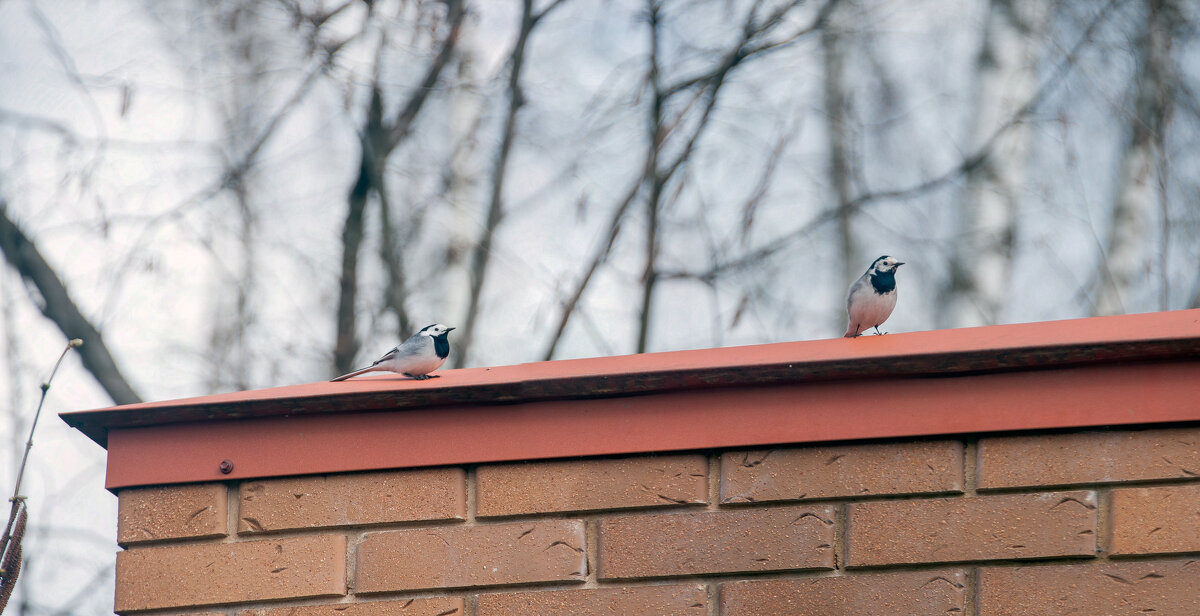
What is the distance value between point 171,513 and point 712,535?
1.20 meters

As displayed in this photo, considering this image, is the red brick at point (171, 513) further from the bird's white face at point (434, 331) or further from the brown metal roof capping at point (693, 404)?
the bird's white face at point (434, 331)

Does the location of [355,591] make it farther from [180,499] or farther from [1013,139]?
[1013,139]

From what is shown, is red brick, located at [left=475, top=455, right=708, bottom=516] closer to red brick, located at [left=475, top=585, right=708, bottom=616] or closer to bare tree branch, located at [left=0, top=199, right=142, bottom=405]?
red brick, located at [left=475, top=585, right=708, bottom=616]

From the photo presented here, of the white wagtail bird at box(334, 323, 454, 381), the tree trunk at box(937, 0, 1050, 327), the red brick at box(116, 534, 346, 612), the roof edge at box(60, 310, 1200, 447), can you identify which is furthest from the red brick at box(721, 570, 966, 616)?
the tree trunk at box(937, 0, 1050, 327)

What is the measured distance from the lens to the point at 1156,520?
2.13 meters

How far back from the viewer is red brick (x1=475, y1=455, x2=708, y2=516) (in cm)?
229

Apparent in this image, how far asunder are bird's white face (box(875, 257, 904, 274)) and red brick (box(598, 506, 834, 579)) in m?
1.78

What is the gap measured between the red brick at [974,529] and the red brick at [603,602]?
0.33 m

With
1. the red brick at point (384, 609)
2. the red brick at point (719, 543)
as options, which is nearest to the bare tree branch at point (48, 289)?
the red brick at point (384, 609)

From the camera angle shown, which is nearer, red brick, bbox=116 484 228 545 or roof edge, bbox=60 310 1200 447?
roof edge, bbox=60 310 1200 447

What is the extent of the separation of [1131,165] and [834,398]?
6.70 metres

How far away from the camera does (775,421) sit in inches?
89.4

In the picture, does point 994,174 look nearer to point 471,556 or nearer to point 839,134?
point 839,134

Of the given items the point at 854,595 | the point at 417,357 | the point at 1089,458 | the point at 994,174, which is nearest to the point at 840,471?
the point at 854,595
